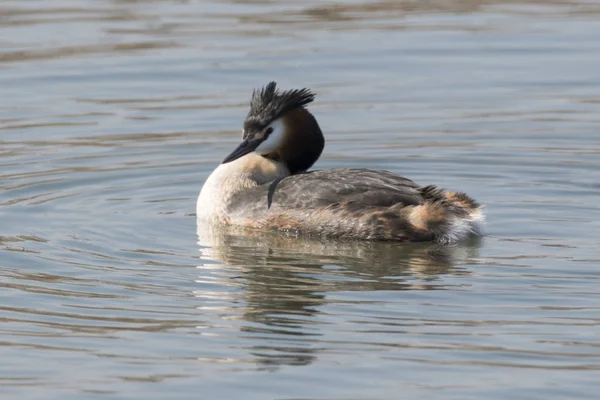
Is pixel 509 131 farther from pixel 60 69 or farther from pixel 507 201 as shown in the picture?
pixel 60 69

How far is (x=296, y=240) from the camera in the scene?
412 inches

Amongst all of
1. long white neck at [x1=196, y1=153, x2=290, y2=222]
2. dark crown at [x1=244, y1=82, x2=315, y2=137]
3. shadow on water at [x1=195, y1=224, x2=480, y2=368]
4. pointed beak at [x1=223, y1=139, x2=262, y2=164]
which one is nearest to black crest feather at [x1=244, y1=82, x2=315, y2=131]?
dark crown at [x1=244, y1=82, x2=315, y2=137]

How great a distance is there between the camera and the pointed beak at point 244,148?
10898mm

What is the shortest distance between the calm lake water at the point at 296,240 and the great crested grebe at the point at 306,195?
16 cm

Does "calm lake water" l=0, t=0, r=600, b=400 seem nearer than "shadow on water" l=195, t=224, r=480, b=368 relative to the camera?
Yes

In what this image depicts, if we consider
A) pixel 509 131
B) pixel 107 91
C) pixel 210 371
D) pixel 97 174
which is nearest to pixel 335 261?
pixel 210 371

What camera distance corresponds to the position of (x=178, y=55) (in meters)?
16.7

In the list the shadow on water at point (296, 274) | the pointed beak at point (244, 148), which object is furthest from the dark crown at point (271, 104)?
the shadow on water at point (296, 274)

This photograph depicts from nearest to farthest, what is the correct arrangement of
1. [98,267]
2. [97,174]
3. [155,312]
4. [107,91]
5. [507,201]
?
[155,312] → [98,267] → [507,201] → [97,174] → [107,91]

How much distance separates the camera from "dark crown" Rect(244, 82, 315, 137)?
10.9m

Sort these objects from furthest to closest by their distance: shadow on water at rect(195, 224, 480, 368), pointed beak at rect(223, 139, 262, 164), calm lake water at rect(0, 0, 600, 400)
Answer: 1. pointed beak at rect(223, 139, 262, 164)
2. shadow on water at rect(195, 224, 480, 368)
3. calm lake water at rect(0, 0, 600, 400)

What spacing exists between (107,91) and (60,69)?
3.58ft

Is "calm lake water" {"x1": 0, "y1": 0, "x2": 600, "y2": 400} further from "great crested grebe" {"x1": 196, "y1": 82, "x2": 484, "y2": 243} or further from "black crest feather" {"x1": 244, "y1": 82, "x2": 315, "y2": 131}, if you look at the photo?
"black crest feather" {"x1": 244, "y1": 82, "x2": 315, "y2": 131}

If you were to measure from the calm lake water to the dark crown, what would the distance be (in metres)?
0.93
